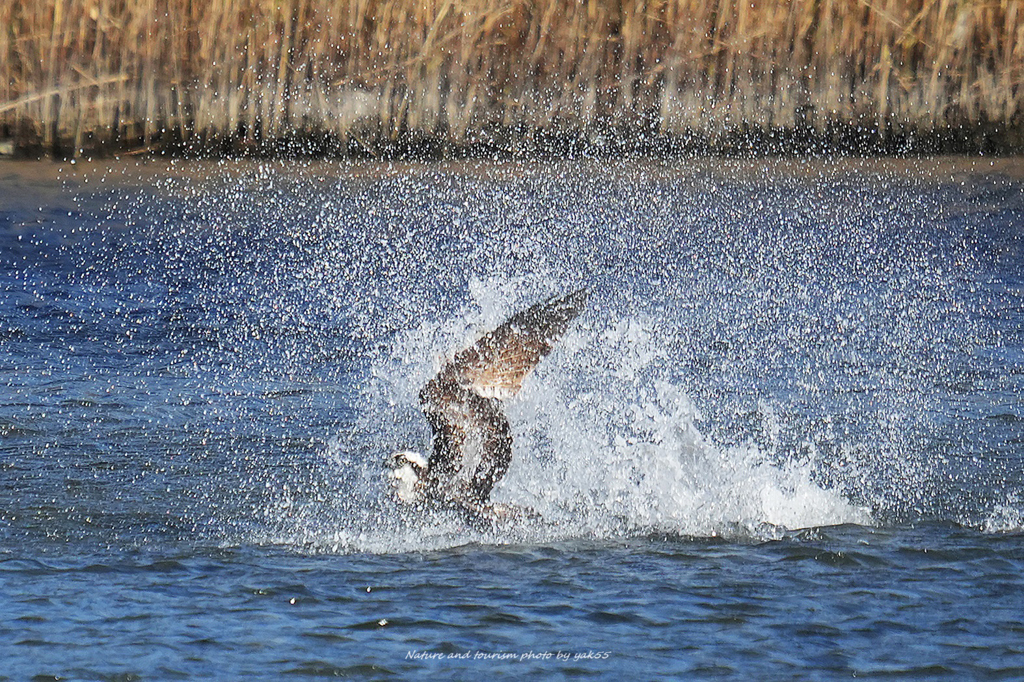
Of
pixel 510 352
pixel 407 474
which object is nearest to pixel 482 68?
pixel 510 352

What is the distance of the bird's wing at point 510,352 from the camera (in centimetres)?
627

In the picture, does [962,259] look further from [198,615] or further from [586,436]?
[198,615]

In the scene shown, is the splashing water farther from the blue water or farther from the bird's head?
the bird's head

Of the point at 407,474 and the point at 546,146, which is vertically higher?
the point at 546,146

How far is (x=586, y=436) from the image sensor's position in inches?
314

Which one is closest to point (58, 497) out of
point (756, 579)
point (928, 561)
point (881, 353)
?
point (756, 579)

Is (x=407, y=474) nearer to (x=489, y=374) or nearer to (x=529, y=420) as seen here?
(x=489, y=374)

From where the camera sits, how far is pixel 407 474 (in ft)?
20.7

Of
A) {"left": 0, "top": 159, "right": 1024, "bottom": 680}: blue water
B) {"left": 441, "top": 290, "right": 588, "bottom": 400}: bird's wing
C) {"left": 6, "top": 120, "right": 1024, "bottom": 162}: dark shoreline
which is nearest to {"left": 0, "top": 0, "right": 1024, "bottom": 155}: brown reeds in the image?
{"left": 6, "top": 120, "right": 1024, "bottom": 162}: dark shoreline

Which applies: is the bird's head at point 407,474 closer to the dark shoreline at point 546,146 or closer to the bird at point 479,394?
the bird at point 479,394

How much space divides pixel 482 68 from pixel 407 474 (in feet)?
29.0

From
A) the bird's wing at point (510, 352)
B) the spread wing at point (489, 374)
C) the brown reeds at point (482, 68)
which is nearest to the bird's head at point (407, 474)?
the spread wing at point (489, 374)

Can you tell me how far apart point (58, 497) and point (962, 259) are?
8.41 m

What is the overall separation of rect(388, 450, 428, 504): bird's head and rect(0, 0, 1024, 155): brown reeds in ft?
27.7
